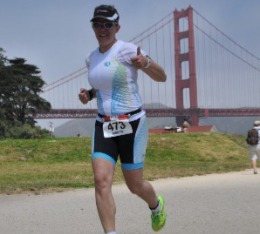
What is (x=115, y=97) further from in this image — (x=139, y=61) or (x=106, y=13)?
(x=106, y=13)

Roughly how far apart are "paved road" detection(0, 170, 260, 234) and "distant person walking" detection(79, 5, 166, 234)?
0.96 meters

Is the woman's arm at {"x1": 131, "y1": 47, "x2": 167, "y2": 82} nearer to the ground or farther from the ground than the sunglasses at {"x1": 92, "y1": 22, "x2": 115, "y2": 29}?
nearer to the ground

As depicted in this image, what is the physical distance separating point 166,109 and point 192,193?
162ft

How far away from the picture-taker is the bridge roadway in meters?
53.4

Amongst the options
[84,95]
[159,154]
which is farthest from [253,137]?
[84,95]

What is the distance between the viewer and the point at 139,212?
5.55 m

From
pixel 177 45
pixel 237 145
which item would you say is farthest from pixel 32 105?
pixel 177 45

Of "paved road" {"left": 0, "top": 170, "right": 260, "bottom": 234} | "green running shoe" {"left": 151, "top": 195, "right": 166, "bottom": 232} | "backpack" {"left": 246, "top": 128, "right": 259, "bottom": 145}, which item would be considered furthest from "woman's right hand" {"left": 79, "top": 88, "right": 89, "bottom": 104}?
"backpack" {"left": 246, "top": 128, "right": 259, "bottom": 145}

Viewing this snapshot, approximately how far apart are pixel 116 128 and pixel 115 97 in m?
0.20

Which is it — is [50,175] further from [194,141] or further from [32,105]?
[32,105]

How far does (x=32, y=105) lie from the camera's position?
4231cm

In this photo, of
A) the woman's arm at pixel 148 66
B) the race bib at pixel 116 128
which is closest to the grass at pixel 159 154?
the woman's arm at pixel 148 66

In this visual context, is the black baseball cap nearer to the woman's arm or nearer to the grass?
the woman's arm

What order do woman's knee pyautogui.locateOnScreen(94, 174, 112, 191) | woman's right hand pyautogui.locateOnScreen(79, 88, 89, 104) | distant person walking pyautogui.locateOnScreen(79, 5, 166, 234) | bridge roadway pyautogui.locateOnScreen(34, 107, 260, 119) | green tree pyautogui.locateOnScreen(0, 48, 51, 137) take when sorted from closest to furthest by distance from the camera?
1. woman's knee pyautogui.locateOnScreen(94, 174, 112, 191)
2. distant person walking pyautogui.locateOnScreen(79, 5, 166, 234)
3. woman's right hand pyautogui.locateOnScreen(79, 88, 89, 104)
4. green tree pyautogui.locateOnScreen(0, 48, 51, 137)
5. bridge roadway pyautogui.locateOnScreen(34, 107, 260, 119)
